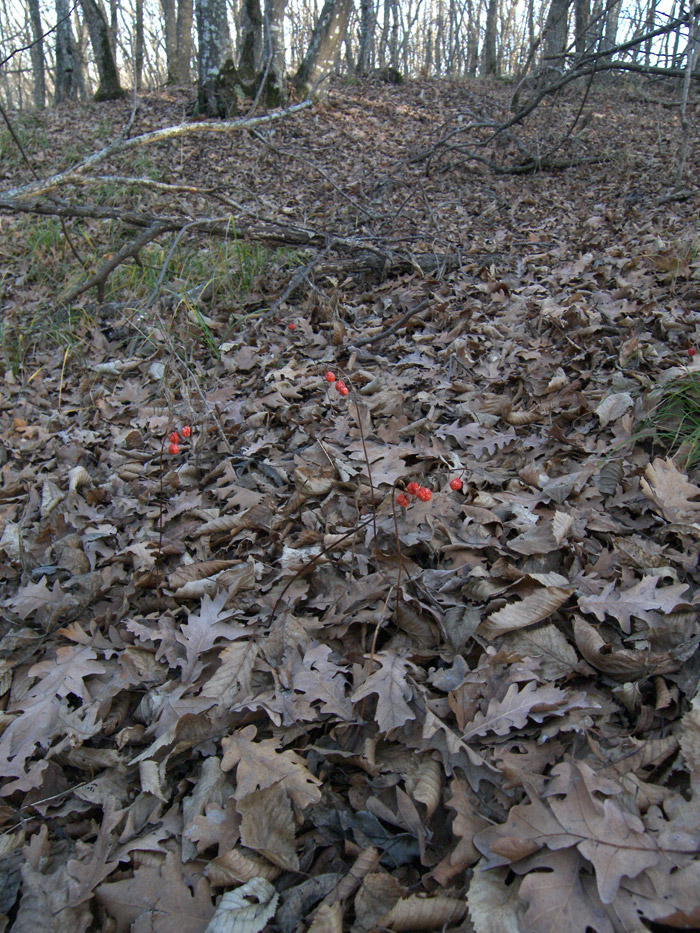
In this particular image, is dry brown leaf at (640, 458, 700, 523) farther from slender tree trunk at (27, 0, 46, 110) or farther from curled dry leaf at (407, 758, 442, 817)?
slender tree trunk at (27, 0, 46, 110)

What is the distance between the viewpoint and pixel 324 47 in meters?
10.2

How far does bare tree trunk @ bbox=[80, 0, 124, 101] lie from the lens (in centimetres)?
1175

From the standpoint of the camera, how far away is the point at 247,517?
254 centimetres

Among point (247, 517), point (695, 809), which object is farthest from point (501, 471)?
point (695, 809)

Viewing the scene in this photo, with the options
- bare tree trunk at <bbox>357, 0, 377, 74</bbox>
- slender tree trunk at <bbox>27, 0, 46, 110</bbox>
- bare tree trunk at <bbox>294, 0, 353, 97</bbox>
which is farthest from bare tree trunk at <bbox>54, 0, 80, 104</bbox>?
bare tree trunk at <bbox>357, 0, 377, 74</bbox>

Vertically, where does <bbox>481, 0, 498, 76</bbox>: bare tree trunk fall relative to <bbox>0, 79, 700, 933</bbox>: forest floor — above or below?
above

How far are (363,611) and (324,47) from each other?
1150cm

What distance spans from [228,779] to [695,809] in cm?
117

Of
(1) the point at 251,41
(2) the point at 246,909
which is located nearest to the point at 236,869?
(2) the point at 246,909

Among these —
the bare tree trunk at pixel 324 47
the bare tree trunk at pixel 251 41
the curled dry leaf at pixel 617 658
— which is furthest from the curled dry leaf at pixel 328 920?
the bare tree trunk at pixel 251 41

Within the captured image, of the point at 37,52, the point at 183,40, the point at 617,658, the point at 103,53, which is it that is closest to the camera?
the point at 617,658

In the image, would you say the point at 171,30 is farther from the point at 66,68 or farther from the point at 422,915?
the point at 422,915

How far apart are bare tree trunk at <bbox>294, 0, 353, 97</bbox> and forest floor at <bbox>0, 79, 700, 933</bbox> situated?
7.32 metres

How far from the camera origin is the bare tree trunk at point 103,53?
1175 cm
